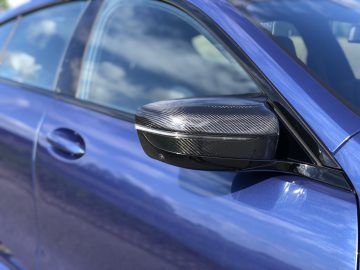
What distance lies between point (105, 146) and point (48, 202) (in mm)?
326

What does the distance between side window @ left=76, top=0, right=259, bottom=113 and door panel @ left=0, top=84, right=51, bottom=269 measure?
0.23m

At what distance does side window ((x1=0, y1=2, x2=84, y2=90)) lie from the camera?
2.07m

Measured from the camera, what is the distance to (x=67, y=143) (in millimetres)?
1704

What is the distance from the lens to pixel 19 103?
2.05 metres

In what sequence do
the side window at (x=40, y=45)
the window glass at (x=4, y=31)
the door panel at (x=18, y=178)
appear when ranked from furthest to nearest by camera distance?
the window glass at (x=4, y=31), the side window at (x=40, y=45), the door panel at (x=18, y=178)

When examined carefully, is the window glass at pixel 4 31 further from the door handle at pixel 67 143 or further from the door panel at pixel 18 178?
the door handle at pixel 67 143

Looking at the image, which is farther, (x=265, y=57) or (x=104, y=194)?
(x=104, y=194)

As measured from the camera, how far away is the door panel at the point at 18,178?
1846 millimetres

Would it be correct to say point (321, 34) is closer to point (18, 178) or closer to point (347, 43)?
point (347, 43)

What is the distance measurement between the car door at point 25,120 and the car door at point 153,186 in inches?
3.3

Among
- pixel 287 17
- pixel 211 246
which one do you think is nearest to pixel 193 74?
pixel 287 17

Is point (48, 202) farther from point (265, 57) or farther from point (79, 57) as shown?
point (265, 57)

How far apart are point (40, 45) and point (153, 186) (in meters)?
1.18

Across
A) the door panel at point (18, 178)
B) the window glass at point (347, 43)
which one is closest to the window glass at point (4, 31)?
the door panel at point (18, 178)
